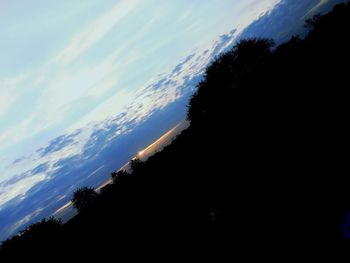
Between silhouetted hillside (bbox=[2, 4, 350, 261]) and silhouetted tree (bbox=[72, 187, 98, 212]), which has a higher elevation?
silhouetted tree (bbox=[72, 187, 98, 212])

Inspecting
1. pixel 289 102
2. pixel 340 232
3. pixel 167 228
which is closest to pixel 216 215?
pixel 167 228

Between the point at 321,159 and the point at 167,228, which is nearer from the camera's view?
the point at 321,159

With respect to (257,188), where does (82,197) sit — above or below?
above

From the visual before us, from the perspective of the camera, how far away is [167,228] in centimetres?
3303

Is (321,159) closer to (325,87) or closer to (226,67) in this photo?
(325,87)

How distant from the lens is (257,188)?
3111 centimetres

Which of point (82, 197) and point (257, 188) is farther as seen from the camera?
point (82, 197)

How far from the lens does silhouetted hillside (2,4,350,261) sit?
2395 centimetres

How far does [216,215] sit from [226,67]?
226ft

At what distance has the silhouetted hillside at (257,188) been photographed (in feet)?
78.6

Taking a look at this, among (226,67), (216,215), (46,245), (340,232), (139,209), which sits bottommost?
(340,232)

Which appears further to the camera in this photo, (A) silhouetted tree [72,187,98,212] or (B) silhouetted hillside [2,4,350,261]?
(A) silhouetted tree [72,187,98,212]

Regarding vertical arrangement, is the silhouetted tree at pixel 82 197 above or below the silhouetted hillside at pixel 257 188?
above

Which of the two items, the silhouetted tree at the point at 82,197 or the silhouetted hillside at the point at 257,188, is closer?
the silhouetted hillside at the point at 257,188
